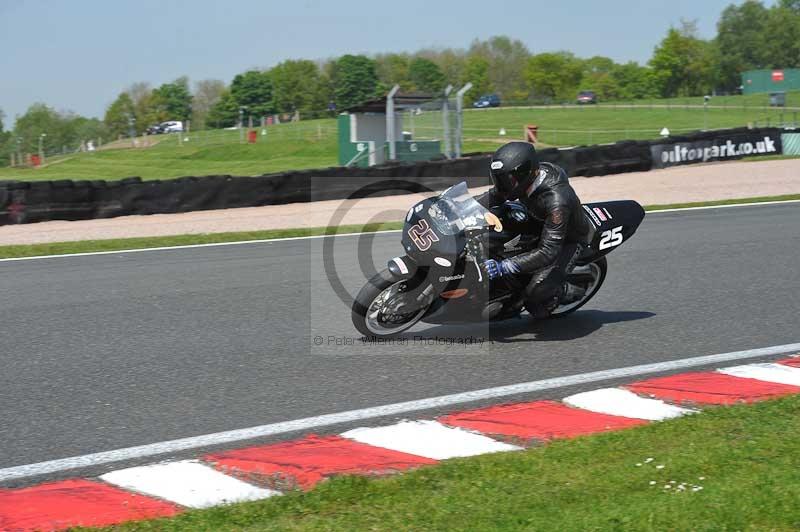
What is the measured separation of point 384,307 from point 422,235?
24.9 inches

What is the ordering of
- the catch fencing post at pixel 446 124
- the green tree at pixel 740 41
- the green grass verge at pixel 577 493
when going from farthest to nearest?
the green tree at pixel 740 41, the catch fencing post at pixel 446 124, the green grass verge at pixel 577 493

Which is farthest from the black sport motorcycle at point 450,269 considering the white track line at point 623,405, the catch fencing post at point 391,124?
the catch fencing post at point 391,124

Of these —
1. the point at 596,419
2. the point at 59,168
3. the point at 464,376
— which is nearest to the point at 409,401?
the point at 464,376

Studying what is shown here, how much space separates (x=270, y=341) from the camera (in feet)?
24.4

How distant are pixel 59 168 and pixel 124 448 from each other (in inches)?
1832

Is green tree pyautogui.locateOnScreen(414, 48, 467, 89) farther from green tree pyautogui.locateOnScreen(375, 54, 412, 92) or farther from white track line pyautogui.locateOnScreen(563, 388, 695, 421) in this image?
white track line pyautogui.locateOnScreen(563, 388, 695, 421)

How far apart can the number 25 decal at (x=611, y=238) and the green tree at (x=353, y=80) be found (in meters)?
108

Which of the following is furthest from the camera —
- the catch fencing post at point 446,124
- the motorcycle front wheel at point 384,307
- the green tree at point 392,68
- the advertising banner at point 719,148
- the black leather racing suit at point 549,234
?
the green tree at point 392,68

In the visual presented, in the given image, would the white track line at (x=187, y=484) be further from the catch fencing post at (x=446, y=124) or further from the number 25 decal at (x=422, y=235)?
the catch fencing post at (x=446, y=124)

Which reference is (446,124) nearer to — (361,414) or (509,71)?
(361,414)

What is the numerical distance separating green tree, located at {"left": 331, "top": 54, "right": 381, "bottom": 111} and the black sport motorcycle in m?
109

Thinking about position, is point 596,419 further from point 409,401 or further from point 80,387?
point 80,387

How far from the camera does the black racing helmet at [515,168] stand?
6.95 meters

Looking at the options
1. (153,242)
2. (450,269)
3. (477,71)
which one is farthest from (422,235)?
(477,71)
